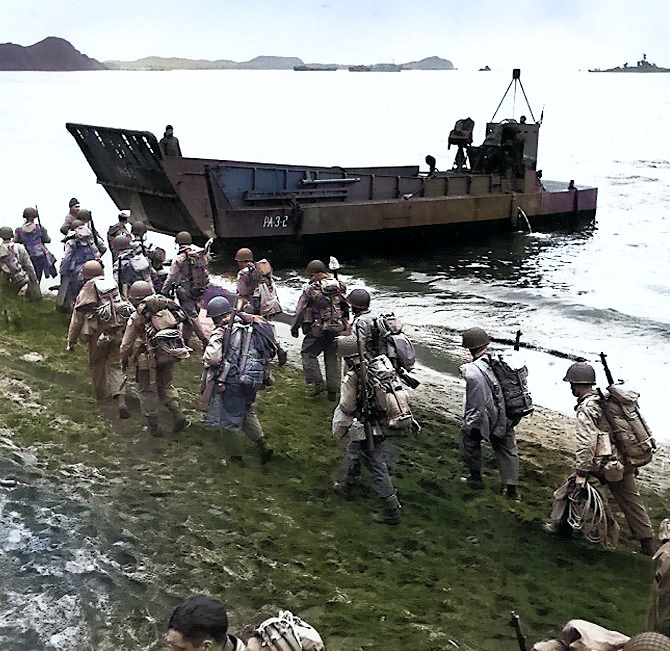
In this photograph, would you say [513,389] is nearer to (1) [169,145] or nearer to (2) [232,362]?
(2) [232,362]

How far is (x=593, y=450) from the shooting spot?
239 inches

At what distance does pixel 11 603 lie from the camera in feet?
18.3

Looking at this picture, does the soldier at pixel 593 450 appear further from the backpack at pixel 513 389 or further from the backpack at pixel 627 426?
the backpack at pixel 513 389

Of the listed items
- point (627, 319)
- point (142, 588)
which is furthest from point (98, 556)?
point (627, 319)

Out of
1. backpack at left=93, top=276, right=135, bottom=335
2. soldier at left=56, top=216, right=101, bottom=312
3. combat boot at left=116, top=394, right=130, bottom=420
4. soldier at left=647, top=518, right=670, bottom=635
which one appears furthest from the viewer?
soldier at left=56, top=216, right=101, bottom=312

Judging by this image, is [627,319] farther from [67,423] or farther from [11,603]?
[11,603]

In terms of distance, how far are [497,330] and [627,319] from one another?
9.06ft

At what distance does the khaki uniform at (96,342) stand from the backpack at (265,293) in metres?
1.71

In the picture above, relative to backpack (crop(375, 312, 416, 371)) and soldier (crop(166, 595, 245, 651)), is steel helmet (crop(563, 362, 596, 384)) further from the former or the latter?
soldier (crop(166, 595, 245, 651))

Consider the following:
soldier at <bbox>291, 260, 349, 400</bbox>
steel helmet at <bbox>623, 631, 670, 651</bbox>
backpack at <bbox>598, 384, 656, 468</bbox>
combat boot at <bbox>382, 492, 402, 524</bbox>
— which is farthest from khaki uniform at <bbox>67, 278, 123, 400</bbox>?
steel helmet at <bbox>623, 631, 670, 651</bbox>

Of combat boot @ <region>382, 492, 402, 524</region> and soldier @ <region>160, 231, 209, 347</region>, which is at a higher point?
soldier @ <region>160, 231, 209, 347</region>

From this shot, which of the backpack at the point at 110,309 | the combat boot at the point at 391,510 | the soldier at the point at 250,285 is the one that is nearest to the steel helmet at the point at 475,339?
the combat boot at the point at 391,510

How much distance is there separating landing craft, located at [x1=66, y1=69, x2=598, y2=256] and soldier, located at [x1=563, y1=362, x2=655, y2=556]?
1132 cm

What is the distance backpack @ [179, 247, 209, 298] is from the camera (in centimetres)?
1009
